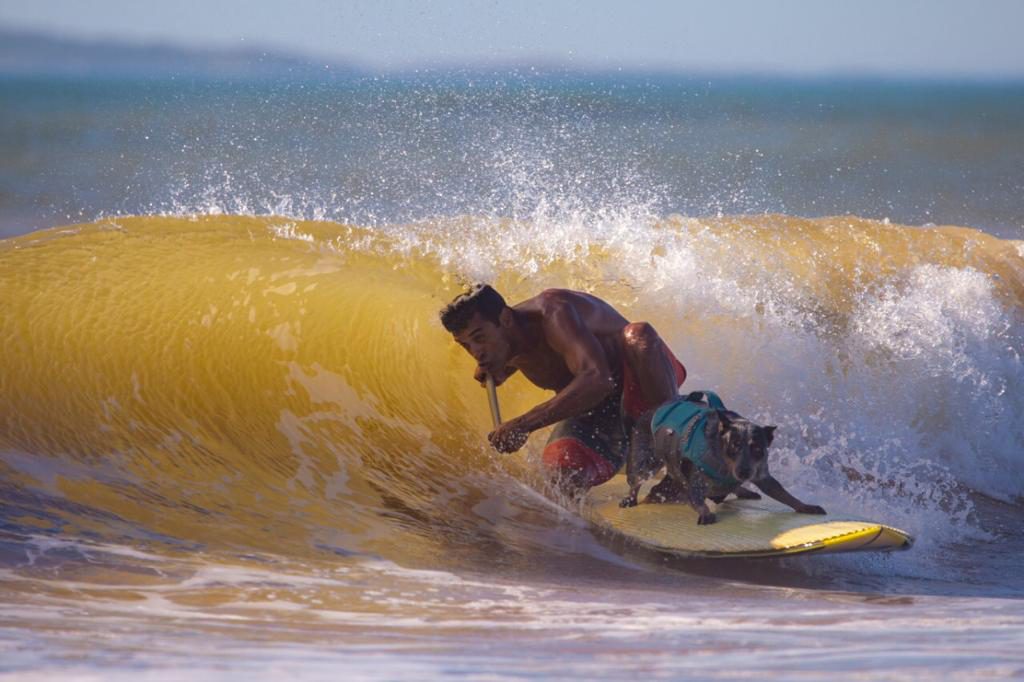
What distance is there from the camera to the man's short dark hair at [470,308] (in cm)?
404

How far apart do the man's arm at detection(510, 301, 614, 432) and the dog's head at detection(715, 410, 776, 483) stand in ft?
1.58

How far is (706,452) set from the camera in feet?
12.4

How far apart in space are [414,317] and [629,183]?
14.7 m

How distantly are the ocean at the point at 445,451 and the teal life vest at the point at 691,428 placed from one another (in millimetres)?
355

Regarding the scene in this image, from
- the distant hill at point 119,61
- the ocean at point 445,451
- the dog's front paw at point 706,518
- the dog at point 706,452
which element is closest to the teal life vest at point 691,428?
the dog at point 706,452

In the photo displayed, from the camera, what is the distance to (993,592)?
13.5 feet

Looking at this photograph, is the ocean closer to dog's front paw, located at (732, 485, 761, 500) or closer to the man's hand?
dog's front paw, located at (732, 485, 761, 500)

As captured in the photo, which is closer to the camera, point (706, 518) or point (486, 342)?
point (706, 518)

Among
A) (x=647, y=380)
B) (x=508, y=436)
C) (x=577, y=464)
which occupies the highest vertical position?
(x=647, y=380)

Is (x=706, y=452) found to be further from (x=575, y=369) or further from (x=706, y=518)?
(x=575, y=369)

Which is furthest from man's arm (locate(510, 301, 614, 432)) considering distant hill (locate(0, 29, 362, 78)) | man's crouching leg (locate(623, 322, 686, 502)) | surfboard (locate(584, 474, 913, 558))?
distant hill (locate(0, 29, 362, 78))

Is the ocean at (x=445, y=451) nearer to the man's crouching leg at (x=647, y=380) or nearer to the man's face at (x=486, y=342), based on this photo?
the man's crouching leg at (x=647, y=380)

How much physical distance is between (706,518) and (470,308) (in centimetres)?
101

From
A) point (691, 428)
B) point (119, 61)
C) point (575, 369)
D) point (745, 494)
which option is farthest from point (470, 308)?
point (119, 61)
